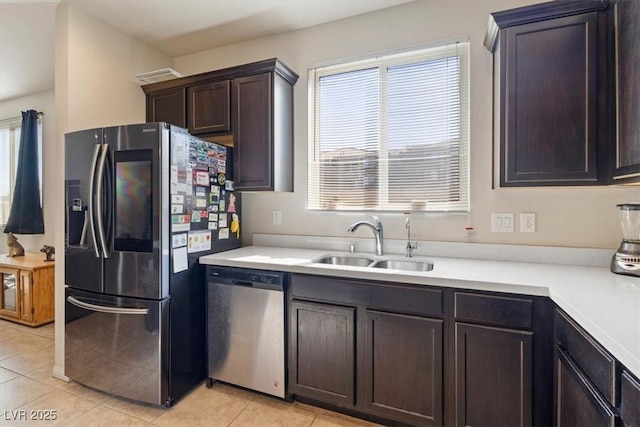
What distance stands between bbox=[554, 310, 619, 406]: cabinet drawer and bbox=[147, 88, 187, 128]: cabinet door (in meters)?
2.78

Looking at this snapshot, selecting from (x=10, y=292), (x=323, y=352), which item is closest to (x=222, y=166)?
(x=323, y=352)

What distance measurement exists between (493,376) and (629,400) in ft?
2.20

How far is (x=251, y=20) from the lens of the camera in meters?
2.45

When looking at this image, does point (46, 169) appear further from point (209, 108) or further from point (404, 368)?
point (404, 368)

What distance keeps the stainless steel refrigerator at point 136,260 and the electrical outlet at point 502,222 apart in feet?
6.52

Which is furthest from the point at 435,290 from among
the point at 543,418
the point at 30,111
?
the point at 30,111

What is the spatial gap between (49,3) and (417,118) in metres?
2.84

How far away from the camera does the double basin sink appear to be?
2.04 metres

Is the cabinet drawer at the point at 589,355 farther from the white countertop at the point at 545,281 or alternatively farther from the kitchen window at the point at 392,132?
the kitchen window at the point at 392,132

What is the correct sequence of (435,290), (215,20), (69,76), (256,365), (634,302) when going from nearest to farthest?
1. (634,302)
2. (435,290)
3. (256,365)
4. (69,76)
5. (215,20)

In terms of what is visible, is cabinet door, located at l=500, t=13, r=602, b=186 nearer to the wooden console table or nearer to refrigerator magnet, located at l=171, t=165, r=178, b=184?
refrigerator magnet, located at l=171, t=165, r=178, b=184

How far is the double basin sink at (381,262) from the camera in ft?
6.71

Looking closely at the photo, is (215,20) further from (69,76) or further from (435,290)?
(435,290)

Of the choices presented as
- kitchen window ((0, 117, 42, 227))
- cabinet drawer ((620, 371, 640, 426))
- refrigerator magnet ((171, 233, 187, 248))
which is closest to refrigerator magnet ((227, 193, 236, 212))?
refrigerator magnet ((171, 233, 187, 248))
